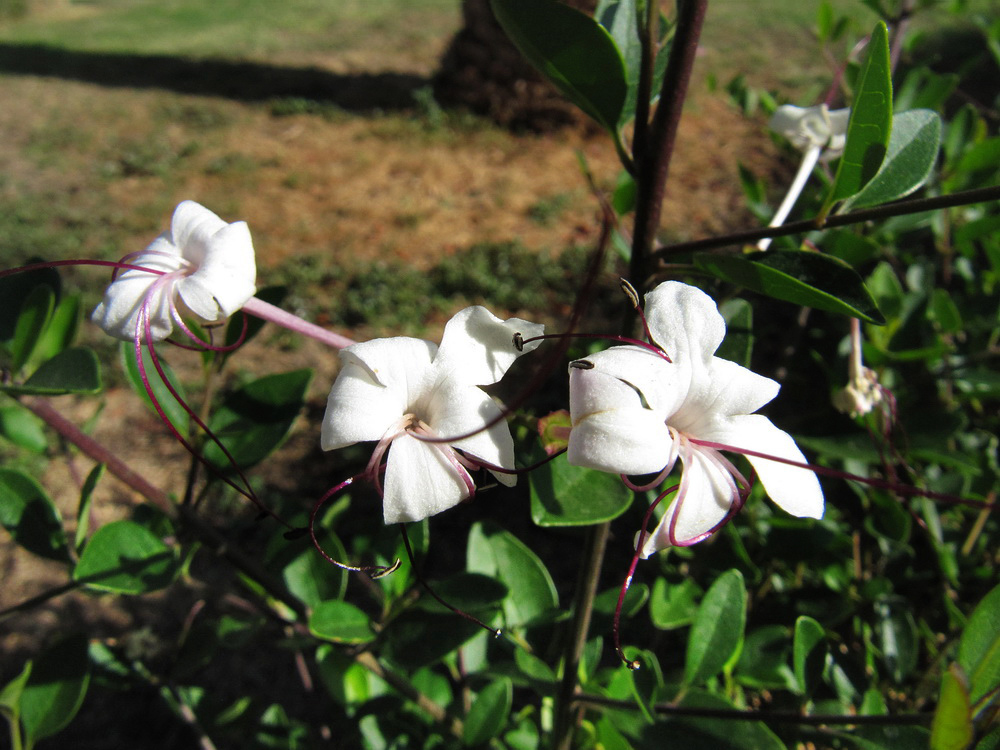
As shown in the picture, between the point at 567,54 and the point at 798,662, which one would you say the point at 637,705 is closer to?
the point at 798,662

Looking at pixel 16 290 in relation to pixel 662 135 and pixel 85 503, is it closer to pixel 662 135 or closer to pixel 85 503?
pixel 85 503

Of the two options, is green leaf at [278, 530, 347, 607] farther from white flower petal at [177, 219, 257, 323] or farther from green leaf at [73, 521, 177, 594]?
white flower petal at [177, 219, 257, 323]

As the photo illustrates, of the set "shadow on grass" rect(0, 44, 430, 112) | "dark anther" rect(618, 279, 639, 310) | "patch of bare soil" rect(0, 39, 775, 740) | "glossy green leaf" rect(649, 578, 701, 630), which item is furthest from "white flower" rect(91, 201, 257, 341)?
"shadow on grass" rect(0, 44, 430, 112)

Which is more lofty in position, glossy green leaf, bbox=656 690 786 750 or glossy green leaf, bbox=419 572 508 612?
glossy green leaf, bbox=419 572 508 612

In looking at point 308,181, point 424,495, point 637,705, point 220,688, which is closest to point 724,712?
point 637,705

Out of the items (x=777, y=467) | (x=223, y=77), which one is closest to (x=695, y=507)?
(x=777, y=467)
